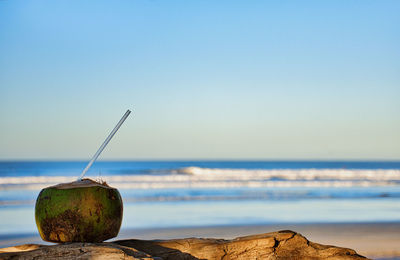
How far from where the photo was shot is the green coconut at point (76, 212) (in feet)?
9.59

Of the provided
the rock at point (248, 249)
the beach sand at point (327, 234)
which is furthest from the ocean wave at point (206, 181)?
the rock at point (248, 249)

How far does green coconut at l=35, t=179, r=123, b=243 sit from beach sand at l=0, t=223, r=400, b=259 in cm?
347

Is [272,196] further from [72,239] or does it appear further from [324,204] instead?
[72,239]

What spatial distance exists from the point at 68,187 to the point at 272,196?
34.6 feet

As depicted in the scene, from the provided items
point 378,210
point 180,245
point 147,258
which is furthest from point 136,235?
point 378,210

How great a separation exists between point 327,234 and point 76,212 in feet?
16.0

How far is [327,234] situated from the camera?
7.04 metres

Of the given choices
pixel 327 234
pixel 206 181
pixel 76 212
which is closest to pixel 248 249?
pixel 76 212

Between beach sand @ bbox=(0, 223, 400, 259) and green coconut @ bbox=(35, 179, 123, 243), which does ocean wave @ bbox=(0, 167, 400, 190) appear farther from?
green coconut @ bbox=(35, 179, 123, 243)

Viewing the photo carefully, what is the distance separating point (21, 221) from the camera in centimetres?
829

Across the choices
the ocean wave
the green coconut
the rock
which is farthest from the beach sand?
the ocean wave

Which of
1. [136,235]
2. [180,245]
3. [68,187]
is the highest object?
[68,187]

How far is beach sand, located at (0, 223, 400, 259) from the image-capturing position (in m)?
6.09

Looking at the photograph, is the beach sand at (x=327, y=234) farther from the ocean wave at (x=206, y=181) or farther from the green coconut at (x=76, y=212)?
the ocean wave at (x=206, y=181)
